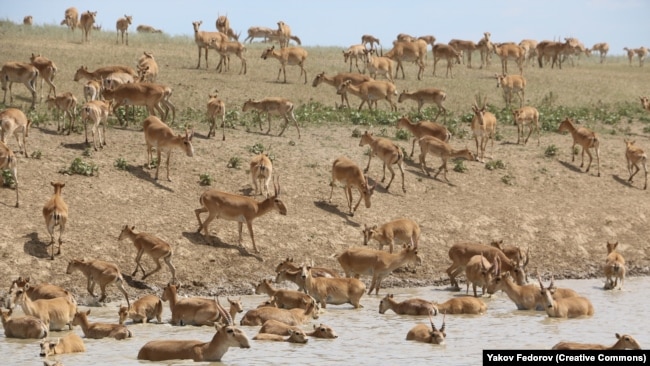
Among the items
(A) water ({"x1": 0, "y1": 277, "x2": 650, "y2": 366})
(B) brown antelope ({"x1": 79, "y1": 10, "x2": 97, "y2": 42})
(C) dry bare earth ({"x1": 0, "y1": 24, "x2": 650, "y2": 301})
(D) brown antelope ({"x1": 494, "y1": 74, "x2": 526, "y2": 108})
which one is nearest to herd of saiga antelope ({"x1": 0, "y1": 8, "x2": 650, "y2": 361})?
(A) water ({"x1": 0, "y1": 277, "x2": 650, "y2": 366})

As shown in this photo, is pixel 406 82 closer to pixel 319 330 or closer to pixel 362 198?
pixel 362 198

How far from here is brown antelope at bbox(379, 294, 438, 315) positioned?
704 inches

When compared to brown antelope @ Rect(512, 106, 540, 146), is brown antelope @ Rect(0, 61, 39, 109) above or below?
above

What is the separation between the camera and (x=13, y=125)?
74.4 feet

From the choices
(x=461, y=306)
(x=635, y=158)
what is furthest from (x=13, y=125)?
(x=635, y=158)

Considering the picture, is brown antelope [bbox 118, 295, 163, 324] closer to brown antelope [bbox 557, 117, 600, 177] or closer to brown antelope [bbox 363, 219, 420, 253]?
brown antelope [bbox 363, 219, 420, 253]

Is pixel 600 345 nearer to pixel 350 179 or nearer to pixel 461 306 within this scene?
pixel 461 306

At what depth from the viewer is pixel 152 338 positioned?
16.0 m

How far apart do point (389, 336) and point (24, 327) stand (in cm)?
481

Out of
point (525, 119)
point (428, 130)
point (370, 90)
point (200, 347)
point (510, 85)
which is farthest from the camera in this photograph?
point (510, 85)

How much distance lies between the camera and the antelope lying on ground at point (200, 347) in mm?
14125

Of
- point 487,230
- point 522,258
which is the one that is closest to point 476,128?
point 487,230

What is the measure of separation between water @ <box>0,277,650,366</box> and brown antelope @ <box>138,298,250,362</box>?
123 mm

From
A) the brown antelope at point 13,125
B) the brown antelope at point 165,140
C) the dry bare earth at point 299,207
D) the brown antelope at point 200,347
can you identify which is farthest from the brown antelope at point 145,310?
the brown antelope at point 13,125
